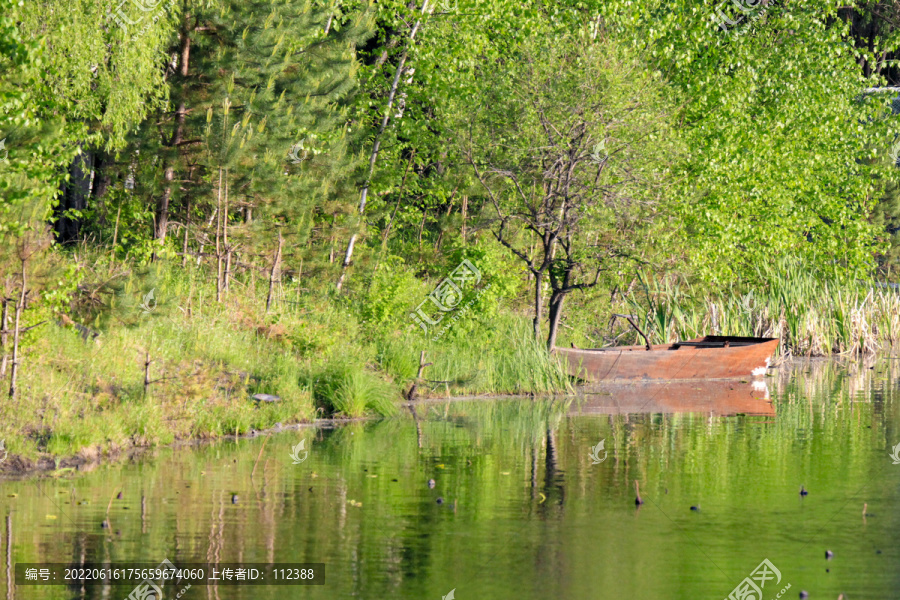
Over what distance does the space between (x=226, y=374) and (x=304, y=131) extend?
6976 mm

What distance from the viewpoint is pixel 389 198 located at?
94.1ft

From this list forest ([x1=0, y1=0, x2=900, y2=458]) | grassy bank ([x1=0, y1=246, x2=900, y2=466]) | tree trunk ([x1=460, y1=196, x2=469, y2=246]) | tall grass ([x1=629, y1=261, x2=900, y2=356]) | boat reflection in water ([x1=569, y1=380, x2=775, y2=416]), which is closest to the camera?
grassy bank ([x1=0, y1=246, x2=900, y2=466])

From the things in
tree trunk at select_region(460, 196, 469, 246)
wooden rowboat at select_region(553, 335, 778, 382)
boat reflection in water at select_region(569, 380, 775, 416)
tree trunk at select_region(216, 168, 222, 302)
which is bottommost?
boat reflection in water at select_region(569, 380, 775, 416)

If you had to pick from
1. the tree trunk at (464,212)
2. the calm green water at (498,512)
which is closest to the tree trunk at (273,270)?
the calm green water at (498,512)

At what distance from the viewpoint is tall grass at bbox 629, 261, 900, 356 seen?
96.1 ft

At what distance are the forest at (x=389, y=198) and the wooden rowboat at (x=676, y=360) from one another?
3.74 feet

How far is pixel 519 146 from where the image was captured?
23906 mm

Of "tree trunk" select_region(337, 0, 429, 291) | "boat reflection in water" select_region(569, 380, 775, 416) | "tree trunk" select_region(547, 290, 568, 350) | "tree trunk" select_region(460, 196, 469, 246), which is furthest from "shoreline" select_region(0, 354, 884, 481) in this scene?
"tree trunk" select_region(337, 0, 429, 291)

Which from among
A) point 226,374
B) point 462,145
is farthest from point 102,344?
point 462,145

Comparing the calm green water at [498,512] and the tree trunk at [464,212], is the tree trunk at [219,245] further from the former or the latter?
the tree trunk at [464,212]

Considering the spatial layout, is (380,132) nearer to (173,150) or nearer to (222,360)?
(173,150)

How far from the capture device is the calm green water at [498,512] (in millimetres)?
9172

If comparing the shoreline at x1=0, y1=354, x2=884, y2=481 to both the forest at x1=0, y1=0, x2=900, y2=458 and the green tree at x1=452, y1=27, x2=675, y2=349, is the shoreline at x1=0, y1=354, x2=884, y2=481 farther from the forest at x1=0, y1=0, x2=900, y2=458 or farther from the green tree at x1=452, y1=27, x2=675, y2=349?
the green tree at x1=452, y1=27, x2=675, y2=349

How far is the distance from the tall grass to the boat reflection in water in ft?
10.9
